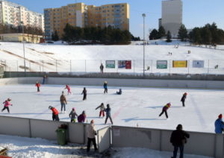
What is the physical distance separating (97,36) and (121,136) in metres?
65.5

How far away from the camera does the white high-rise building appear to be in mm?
103469

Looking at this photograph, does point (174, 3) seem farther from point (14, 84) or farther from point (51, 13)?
point (14, 84)

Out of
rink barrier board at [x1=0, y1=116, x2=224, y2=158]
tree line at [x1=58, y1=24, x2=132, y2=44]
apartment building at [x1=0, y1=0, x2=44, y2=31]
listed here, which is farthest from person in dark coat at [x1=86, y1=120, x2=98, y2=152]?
apartment building at [x1=0, y1=0, x2=44, y2=31]

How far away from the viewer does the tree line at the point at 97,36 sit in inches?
2680

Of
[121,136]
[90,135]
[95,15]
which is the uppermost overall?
[95,15]

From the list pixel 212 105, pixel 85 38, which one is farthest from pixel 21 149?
pixel 85 38

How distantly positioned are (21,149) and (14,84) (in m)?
22.0

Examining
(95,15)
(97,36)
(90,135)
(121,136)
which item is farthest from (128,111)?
(95,15)

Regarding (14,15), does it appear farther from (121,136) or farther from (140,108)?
(121,136)

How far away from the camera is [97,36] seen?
71.2m

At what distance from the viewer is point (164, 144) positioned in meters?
7.54

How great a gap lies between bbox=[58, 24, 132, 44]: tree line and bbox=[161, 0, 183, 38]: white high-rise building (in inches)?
1645

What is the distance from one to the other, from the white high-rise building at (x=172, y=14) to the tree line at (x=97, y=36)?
41784 mm

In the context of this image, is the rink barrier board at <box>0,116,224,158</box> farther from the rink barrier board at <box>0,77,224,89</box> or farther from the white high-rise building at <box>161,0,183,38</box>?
the white high-rise building at <box>161,0,183,38</box>
